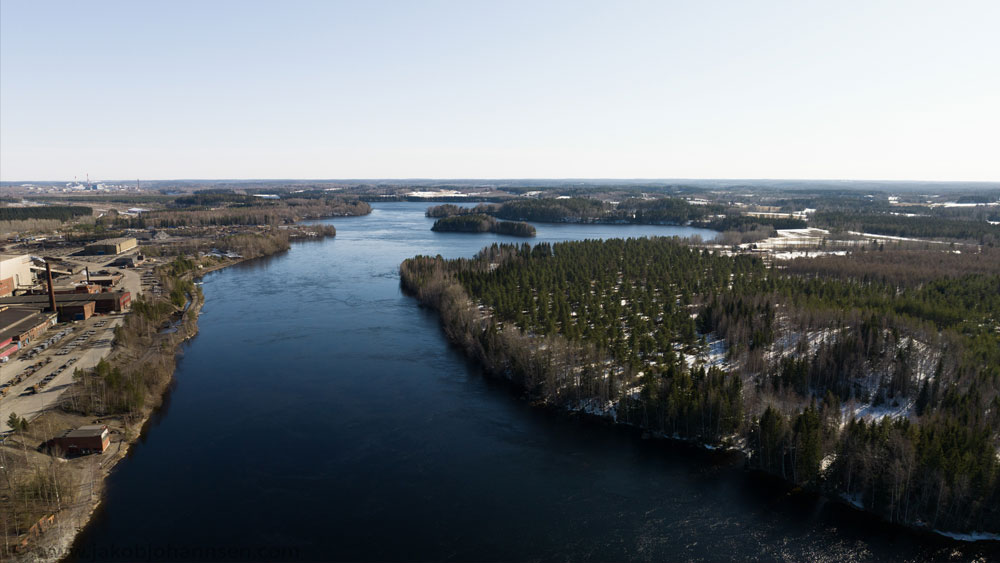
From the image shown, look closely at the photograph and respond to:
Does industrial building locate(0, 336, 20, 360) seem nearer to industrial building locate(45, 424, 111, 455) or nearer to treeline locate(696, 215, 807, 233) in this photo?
industrial building locate(45, 424, 111, 455)

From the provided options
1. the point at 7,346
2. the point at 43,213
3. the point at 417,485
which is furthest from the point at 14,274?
the point at 43,213

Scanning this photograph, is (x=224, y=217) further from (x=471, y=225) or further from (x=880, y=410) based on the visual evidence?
(x=880, y=410)

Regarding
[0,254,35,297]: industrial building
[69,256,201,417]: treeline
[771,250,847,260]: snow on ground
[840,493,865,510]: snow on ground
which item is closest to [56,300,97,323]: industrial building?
[69,256,201,417]: treeline

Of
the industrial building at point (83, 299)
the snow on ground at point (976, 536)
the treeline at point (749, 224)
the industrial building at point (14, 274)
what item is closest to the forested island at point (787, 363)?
the snow on ground at point (976, 536)

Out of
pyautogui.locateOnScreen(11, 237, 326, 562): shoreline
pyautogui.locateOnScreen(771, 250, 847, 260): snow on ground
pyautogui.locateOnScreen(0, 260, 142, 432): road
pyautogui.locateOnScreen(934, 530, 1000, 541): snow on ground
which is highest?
pyautogui.locateOnScreen(771, 250, 847, 260): snow on ground

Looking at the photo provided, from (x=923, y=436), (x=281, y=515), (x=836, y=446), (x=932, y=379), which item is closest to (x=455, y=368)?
(x=281, y=515)

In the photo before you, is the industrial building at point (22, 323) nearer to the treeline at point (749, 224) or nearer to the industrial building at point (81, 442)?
the industrial building at point (81, 442)
